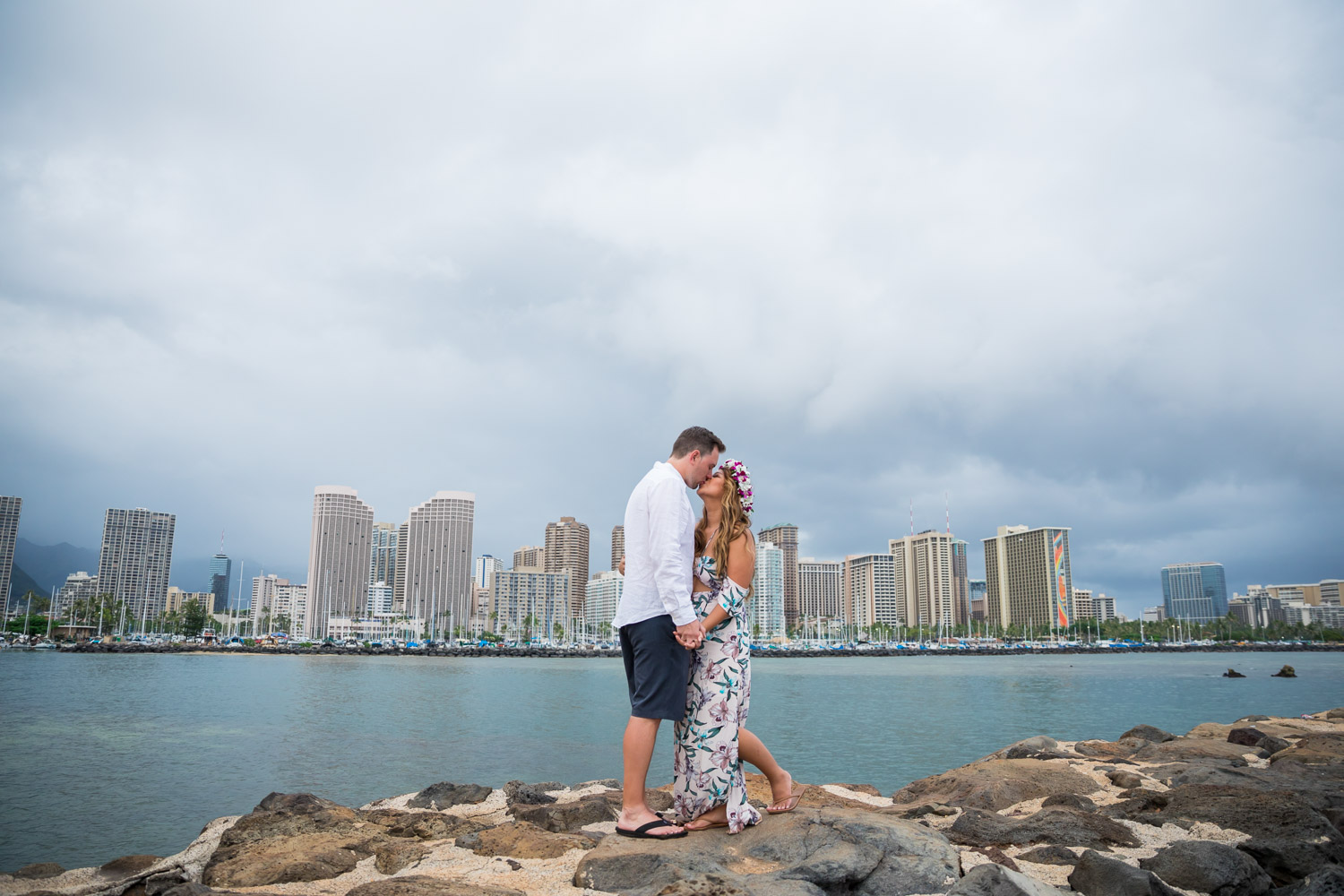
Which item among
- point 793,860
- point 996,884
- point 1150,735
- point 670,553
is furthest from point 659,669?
point 1150,735

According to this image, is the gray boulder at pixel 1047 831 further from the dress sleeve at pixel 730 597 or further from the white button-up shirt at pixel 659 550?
the white button-up shirt at pixel 659 550

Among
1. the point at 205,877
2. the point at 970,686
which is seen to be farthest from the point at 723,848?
the point at 970,686

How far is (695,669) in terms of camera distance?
16.5ft

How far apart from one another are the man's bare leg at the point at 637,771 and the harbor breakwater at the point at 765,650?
127138 mm

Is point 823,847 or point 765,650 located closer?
point 823,847

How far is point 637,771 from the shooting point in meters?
4.86

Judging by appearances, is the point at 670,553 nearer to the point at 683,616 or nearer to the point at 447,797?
the point at 683,616

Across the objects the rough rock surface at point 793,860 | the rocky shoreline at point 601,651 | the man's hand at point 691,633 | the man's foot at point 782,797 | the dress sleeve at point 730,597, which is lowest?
the rocky shoreline at point 601,651

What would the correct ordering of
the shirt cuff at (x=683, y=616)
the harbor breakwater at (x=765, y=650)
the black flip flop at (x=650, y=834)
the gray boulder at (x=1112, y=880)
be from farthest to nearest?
the harbor breakwater at (x=765, y=650)
the black flip flop at (x=650, y=834)
the shirt cuff at (x=683, y=616)
the gray boulder at (x=1112, y=880)

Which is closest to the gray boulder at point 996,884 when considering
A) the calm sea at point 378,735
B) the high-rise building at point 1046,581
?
the calm sea at point 378,735

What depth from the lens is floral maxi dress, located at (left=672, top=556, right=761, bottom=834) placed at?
4.98m

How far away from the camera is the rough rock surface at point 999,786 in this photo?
8.53 m

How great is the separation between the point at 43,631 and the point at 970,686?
138176 mm

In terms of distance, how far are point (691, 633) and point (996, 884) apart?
1996mm
